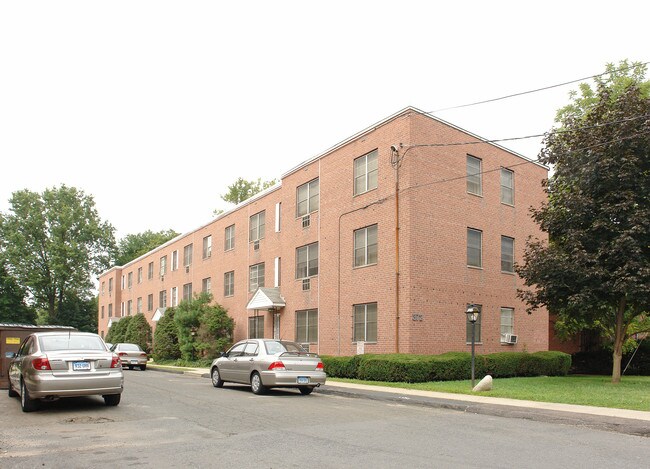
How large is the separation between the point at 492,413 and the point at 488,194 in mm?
14268

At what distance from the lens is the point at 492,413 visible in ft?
39.6

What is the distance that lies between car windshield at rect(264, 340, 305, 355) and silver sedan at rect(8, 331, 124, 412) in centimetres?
467

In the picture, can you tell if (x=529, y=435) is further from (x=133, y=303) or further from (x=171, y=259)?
(x=133, y=303)

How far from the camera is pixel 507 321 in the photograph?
996 inches

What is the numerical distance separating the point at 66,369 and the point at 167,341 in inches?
1151

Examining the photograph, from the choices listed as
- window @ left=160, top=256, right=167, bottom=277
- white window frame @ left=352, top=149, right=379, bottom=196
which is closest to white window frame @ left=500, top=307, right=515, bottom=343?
white window frame @ left=352, top=149, right=379, bottom=196

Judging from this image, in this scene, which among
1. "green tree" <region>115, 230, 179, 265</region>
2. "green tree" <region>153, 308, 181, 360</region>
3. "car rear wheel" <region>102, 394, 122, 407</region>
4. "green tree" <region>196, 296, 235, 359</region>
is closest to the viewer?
"car rear wheel" <region>102, 394, 122, 407</region>

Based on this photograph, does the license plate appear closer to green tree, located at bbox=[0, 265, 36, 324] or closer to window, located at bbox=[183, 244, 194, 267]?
window, located at bbox=[183, 244, 194, 267]

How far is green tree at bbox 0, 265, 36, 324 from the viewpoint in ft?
226

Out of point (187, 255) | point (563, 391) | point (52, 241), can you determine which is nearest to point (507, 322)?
point (563, 391)

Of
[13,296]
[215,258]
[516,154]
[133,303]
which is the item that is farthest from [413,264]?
[13,296]

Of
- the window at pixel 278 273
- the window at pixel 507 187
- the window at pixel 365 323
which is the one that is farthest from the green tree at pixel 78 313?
the window at pixel 507 187

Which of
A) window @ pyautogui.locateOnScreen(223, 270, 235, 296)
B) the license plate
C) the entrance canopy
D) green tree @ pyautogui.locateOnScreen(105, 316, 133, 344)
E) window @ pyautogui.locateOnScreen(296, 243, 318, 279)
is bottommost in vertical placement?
green tree @ pyautogui.locateOnScreen(105, 316, 133, 344)

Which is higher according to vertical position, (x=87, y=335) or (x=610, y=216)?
(x=610, y=216)
